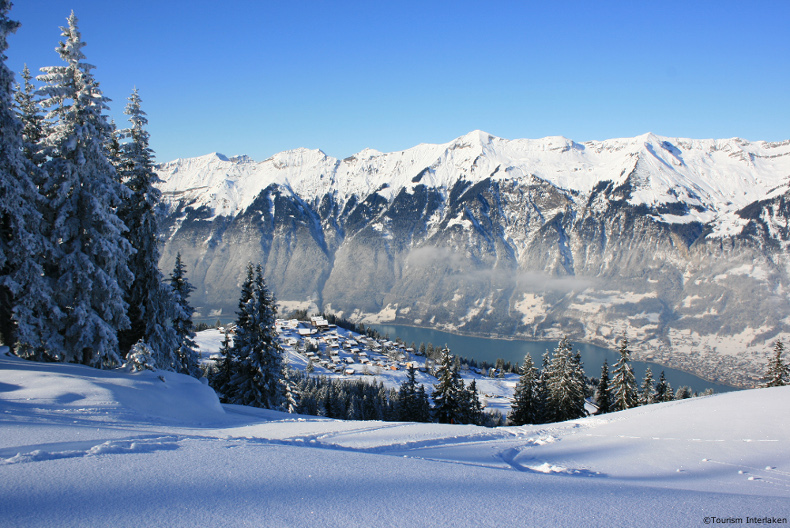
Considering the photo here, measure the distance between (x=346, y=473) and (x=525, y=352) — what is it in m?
168

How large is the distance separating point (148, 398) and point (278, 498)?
29.6 ft

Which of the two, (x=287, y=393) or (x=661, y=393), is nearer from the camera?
(x=287, y=393)

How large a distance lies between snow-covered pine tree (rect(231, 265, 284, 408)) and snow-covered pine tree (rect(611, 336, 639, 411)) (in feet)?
83.1

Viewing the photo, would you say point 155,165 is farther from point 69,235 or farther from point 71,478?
point 71,478

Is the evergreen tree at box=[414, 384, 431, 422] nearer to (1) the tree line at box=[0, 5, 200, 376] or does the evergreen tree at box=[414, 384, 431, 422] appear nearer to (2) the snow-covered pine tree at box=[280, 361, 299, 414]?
(2) the snow-covered pine tree at box=[280, 361, 299, 414]

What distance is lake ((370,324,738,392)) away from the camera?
133 metres

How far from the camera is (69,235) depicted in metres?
14.8

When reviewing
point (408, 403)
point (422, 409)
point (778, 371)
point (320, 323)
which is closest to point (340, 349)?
point (320, 323)

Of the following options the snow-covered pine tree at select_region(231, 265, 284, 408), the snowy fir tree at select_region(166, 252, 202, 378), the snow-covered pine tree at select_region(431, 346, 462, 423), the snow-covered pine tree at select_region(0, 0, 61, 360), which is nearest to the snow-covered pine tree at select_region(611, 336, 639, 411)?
the snow-covered pine tree at select_region(431, 346, 462, 423)

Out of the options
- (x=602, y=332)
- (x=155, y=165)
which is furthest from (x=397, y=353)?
(x=602, y=332)

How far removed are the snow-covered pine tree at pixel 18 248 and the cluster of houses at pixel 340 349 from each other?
245ft

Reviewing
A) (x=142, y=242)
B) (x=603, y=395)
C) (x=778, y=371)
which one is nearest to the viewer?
(x=142, y=242)

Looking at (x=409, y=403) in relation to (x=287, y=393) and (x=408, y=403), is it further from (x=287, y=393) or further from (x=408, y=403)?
(x=287, y=393)

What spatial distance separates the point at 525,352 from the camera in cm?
16150
